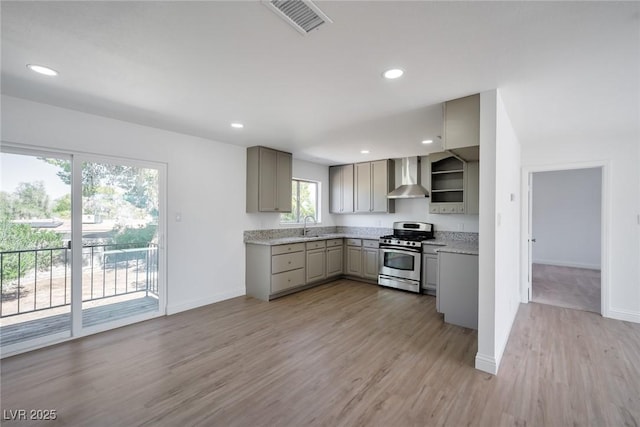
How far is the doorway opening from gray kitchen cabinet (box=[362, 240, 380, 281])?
3.68 meters

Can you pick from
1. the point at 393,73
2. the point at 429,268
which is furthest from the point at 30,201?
the point at 429,268

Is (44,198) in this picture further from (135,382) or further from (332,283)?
(332,283)

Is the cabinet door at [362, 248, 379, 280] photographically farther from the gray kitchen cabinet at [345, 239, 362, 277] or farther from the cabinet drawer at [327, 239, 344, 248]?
the cabinet drawer at [327, 239, 344, 248]

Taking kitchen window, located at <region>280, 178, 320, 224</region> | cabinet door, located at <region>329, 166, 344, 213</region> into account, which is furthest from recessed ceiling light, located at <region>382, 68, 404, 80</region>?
cabinet door, located at <region>329, 166, 344, 213</region>

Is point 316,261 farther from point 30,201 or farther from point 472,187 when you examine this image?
point 30,201

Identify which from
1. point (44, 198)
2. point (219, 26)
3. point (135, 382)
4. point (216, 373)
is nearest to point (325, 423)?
point (216, 373)

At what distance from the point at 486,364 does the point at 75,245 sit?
4.28 meters

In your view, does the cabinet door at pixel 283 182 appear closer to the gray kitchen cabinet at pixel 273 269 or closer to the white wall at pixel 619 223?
the gray kitchen cabinet at pixel 273 269

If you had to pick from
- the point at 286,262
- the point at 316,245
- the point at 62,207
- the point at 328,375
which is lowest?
the point at 328,375

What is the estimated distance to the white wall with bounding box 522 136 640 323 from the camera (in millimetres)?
3646

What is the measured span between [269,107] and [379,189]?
11.1 ft

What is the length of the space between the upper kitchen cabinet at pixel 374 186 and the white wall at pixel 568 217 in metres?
4.41

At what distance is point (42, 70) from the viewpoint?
218cm

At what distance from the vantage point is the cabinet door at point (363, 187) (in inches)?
233
